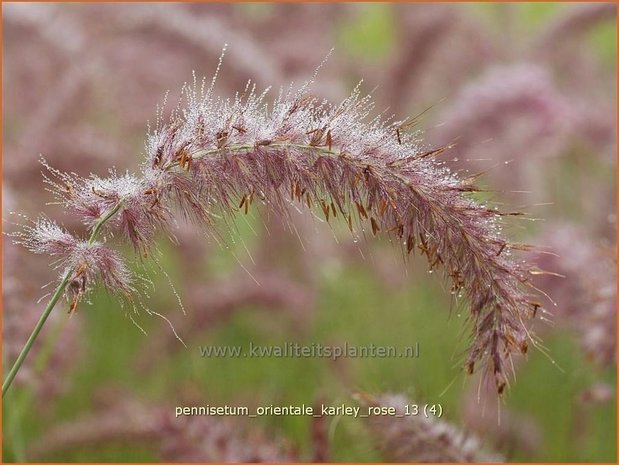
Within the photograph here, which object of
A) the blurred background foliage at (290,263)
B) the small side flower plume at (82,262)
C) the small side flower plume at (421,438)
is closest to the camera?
the small side flower plume at (82,262)

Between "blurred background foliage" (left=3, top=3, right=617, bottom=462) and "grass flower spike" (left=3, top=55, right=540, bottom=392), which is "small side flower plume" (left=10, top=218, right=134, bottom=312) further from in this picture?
"blurred background foliage" (left=3, top=3, right=617, bottom=462)

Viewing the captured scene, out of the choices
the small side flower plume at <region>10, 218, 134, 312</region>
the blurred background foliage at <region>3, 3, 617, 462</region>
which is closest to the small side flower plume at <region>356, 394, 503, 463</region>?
the blurred background foliage at <region>3, 3, 617, 462</region>

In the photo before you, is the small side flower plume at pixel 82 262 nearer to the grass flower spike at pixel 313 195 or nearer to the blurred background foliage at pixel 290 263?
the grass flower spike at pixel 313 195

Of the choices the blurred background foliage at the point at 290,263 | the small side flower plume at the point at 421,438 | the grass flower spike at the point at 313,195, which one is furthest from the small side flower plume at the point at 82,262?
the blurred background foliage at the point at 290,263

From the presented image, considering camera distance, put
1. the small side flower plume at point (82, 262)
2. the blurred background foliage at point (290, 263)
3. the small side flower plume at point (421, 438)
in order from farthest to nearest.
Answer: the blurred background foliage at point (290, 263) < the small side flower plume at point (421, 438) < the small side flower plume at point (82, 262)

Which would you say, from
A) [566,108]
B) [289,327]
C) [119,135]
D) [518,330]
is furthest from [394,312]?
[518,330]

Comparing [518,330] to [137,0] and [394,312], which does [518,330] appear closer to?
[394,312]
